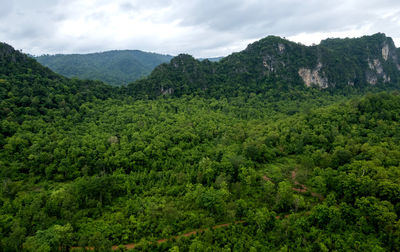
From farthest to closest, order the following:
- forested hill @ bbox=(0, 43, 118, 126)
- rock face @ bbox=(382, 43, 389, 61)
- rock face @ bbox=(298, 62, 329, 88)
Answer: rock face @ bbox=(382, 43, 389, 61), rock face @ bbox=(298, 62, 329, 88), forested hill @ bbox=(0, 43, 118, 126)

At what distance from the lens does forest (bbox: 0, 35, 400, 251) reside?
19.9 meters

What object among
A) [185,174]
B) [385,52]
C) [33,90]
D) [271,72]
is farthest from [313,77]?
[33,90]

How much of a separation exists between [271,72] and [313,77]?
734 inches

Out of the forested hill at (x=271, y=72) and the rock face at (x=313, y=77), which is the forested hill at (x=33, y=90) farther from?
the rock face at (x=313, y=77)

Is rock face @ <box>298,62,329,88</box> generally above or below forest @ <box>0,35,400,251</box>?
above

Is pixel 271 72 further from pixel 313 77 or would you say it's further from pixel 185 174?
pixel 185 174

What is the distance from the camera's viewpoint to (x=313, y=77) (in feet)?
307

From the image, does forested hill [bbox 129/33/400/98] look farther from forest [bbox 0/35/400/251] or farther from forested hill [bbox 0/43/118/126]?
forest [bbox 0/35/400/251]

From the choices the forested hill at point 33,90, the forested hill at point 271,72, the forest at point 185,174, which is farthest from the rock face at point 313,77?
the forested hill at point 33,90

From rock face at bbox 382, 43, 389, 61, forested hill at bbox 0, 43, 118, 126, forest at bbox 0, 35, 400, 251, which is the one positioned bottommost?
forest at bbox 0, 35, 400, 251

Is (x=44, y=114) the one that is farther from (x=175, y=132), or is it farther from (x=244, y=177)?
(x=244, y=177)

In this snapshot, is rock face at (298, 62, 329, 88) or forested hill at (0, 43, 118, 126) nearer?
forested hill at (0, 43, 118, 126)

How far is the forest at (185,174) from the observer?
19922 millimetres

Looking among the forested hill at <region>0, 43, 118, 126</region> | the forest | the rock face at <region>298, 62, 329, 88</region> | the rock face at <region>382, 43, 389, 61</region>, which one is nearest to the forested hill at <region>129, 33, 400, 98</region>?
the rock face at <region>298, 62, 329, 88</region>
